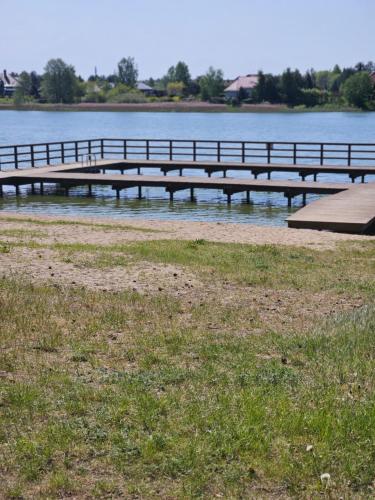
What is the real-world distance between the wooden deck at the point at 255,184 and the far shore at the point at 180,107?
136m

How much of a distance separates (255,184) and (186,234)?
1235 cm

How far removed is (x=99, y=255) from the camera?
1383cm

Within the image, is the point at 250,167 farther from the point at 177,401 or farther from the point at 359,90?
the point at 359,90

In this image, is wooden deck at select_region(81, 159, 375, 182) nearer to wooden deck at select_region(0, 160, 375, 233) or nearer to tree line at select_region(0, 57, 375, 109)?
wooden deck at select_region(0, 160, 375, 233)

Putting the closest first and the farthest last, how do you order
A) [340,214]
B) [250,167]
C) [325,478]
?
[325,478], [340,214], [250,167]

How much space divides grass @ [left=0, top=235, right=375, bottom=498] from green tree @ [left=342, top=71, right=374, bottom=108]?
158 metres

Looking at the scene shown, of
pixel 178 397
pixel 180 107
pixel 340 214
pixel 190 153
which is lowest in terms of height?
pixel 180 107

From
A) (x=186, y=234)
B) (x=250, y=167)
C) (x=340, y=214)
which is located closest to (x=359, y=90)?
(x=250, y=167)

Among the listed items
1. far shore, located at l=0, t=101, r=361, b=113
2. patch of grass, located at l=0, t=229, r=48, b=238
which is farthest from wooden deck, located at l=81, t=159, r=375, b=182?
far shore, located at l=0, t=101, r=361, b=113

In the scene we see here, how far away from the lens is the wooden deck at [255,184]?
68.7 feet

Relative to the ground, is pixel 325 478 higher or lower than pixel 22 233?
higher

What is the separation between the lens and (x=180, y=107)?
186 metres

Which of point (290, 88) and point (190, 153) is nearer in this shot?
point (190, 153)

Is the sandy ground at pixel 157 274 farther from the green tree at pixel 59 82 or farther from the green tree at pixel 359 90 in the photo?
the green tree at pixel 59 82
